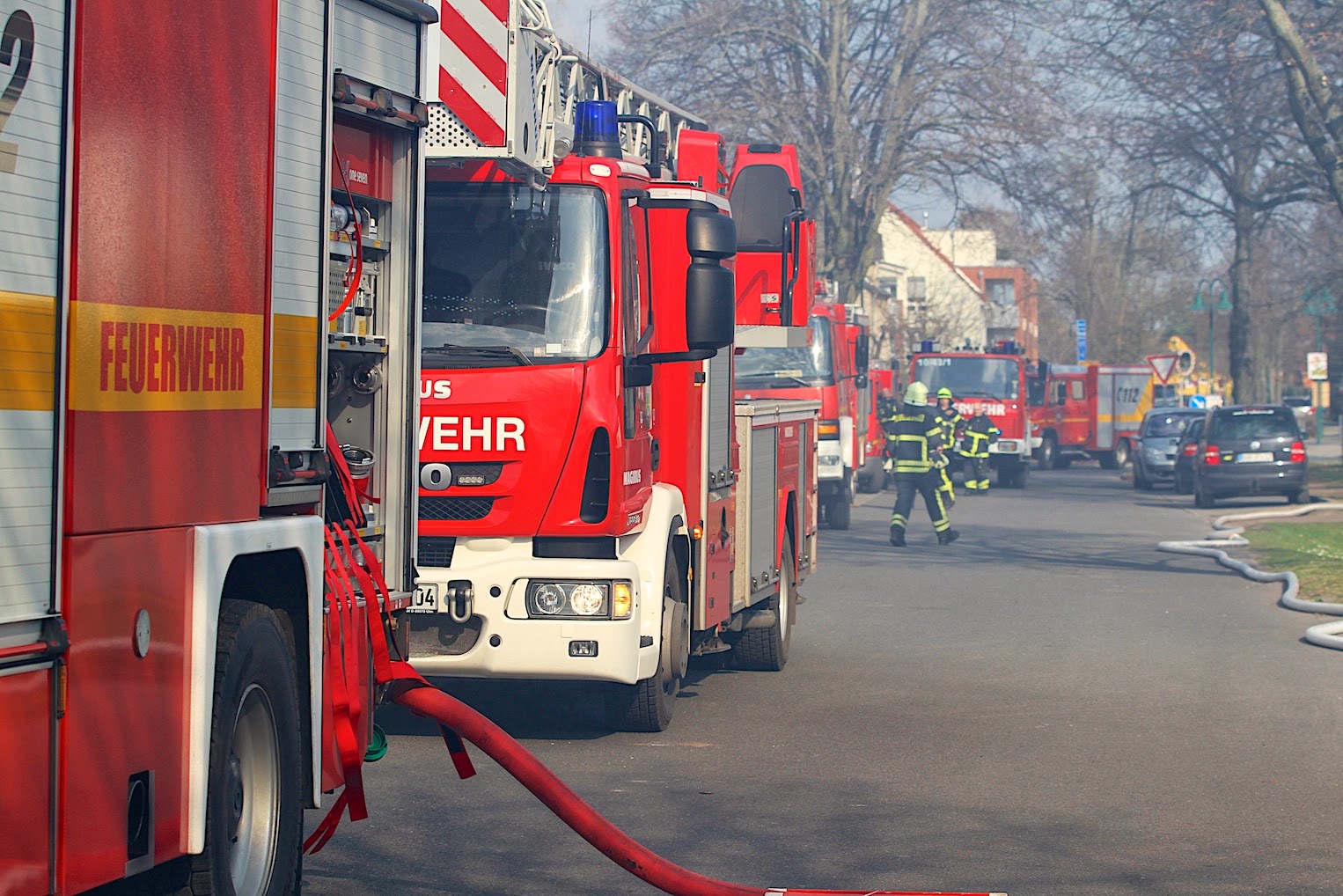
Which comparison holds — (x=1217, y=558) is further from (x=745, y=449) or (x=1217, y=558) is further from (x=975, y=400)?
(x=975, y=400)

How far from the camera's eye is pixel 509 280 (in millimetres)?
8383

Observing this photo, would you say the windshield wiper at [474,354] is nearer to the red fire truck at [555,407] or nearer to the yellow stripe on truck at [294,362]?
the red fire truck at [555,407]

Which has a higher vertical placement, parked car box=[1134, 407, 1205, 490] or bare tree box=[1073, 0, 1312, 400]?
bare tree box=[1073, 0, 1312, 400]

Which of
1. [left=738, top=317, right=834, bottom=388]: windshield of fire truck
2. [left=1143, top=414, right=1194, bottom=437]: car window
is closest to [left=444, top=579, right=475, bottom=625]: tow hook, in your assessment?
[left=738, top=317, right=834, bottom=388]: windshield of fire truck

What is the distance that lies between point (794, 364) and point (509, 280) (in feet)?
47.7

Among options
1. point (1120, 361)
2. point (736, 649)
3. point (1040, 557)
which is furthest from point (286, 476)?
point (1120, 361)

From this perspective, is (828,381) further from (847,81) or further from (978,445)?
(847,81)

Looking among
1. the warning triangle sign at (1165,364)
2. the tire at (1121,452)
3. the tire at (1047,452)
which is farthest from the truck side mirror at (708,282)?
the tire at (1121,452)

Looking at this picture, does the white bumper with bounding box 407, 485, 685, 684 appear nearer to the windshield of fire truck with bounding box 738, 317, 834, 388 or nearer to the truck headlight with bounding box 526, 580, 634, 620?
the truck headlight with bounding box 526, 580, 634, 620

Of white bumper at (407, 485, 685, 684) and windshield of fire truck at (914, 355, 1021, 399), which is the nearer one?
white bumper at (407, 485, 685, 684)

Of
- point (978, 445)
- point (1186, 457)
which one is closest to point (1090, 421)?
point (1186, 457)

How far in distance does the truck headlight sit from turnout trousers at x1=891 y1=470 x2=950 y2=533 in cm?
1199

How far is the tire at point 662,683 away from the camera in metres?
8.84

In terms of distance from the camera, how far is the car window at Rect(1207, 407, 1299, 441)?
29125mm
